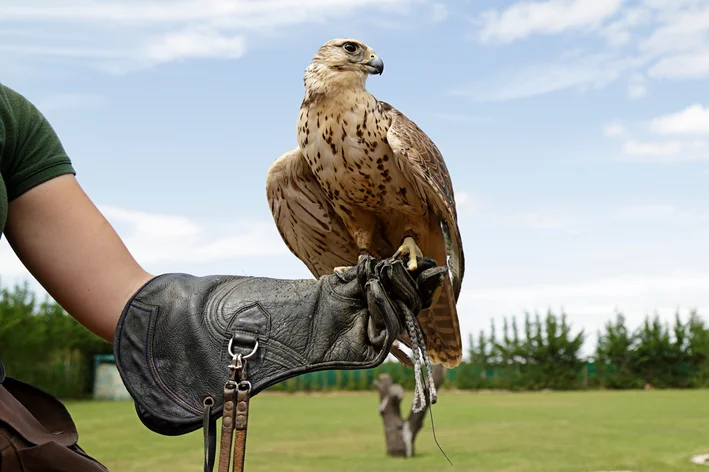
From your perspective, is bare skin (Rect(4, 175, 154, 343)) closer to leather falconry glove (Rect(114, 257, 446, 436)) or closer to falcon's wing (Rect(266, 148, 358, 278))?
leather falconry glove (Rect(114, 257, 446, 436))

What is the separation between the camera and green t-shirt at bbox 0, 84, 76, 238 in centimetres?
160

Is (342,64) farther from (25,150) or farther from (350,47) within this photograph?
(25,150)

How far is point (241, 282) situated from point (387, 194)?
1.04 metres

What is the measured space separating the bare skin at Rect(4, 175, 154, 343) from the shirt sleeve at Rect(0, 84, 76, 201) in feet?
0.08

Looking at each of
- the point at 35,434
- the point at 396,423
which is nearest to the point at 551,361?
the point at 396,423

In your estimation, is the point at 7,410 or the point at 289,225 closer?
the point at 7,410

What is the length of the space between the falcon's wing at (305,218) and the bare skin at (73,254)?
1139mm

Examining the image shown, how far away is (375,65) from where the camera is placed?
273 centimetres

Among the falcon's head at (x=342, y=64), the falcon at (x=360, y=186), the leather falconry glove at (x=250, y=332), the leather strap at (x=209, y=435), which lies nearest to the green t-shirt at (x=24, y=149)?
the leather falconry glove at (x=250, y=332)

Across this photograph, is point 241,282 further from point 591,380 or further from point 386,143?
→ point 591,380

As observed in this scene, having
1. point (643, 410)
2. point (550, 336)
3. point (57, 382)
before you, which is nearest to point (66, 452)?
point (643, 410)

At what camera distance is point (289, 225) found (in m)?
2.79

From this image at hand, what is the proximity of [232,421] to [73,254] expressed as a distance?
2.00ft

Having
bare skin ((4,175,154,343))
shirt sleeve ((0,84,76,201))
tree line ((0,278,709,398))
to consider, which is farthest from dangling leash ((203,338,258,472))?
tree line ((0,278,709,398))
